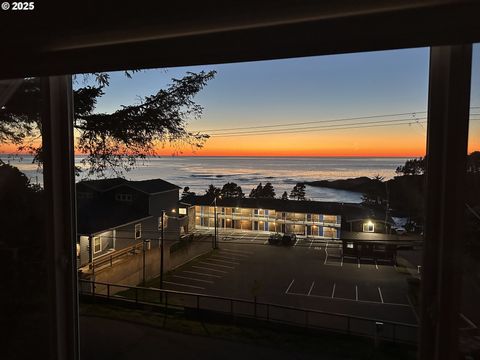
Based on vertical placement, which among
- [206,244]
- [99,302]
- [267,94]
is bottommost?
[99,302]

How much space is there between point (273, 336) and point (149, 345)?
692 millimetres

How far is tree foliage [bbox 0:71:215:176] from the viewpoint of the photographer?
165 cm

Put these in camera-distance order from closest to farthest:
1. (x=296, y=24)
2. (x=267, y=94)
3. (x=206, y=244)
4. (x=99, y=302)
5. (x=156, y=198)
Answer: (x=296, y=24) < (x=267, y=94) < (x=206, y=244) < (x=156, y=198) < (x=99, y=302)

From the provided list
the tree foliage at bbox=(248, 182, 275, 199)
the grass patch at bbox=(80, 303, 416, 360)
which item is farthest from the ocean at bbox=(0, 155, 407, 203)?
the grass patch at bbox=(80, 303, 416, 360)

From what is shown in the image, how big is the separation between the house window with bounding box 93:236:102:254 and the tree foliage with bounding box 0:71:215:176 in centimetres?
36

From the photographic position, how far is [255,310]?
1.52 m

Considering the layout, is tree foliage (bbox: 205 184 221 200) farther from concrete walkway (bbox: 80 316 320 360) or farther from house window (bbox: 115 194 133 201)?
concrete walkway (bbox: 80 316 320 360)

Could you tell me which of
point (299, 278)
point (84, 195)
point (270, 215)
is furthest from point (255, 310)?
point (84, 195)

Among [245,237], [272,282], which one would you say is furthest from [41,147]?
[272,282]

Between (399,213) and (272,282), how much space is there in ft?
2.11

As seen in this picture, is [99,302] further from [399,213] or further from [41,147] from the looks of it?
[399,213]

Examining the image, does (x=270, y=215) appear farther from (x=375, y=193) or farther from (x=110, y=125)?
(x=110, y=125)

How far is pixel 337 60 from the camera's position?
4.34 ft

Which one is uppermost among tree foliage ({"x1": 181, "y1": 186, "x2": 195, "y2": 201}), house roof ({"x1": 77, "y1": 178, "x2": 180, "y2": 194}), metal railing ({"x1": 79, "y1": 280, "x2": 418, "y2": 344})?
house roof ({"x1": 77, "y1": 178, "x2": 180, "y2": 194})
